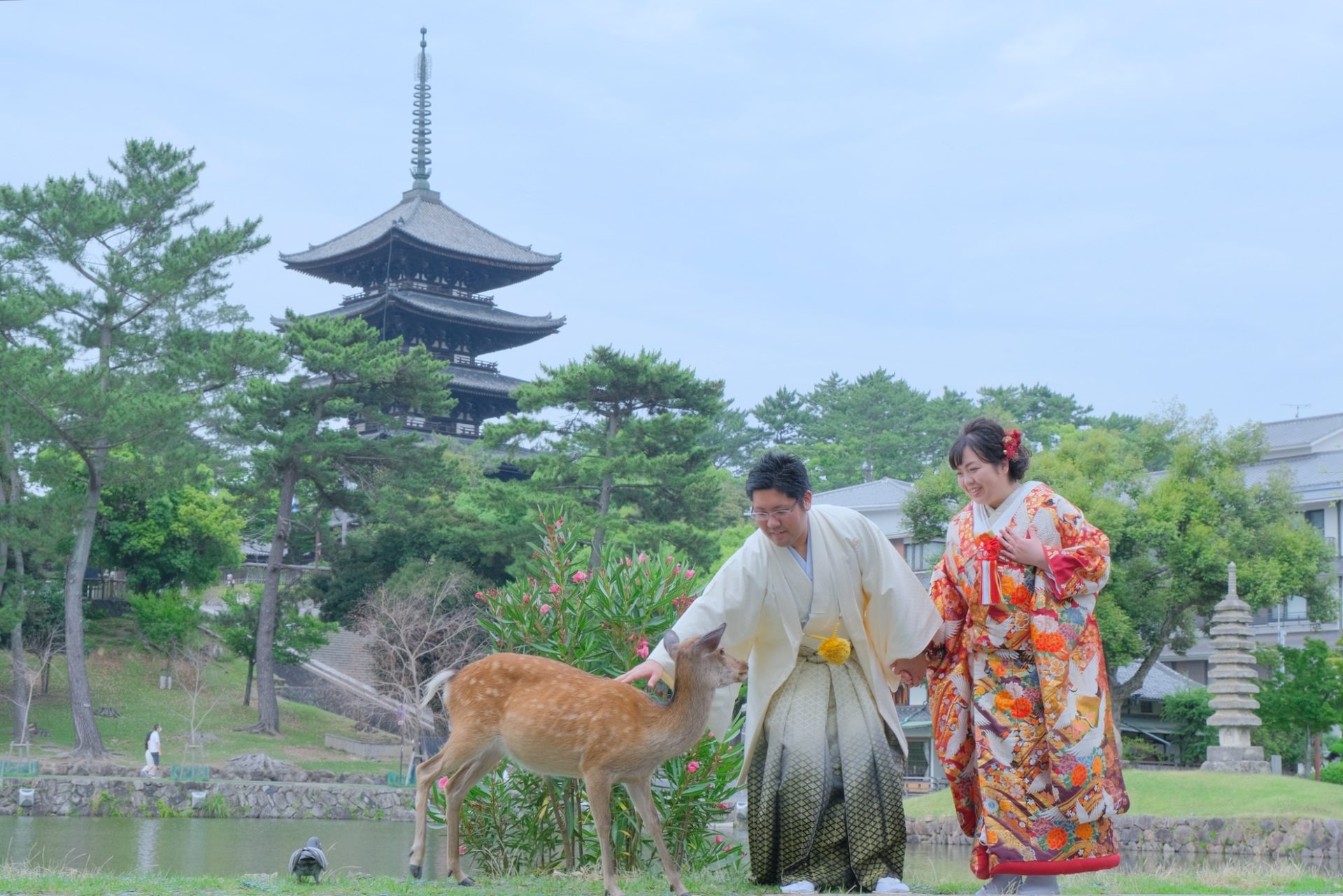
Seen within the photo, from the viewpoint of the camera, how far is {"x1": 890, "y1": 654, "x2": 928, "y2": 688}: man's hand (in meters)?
4.88

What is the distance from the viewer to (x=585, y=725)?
15.1ft

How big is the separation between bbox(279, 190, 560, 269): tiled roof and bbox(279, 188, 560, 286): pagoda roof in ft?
0.07

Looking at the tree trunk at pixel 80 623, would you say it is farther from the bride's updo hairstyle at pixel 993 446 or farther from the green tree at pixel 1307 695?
the bride's updo hairstyle at pixel 993 446

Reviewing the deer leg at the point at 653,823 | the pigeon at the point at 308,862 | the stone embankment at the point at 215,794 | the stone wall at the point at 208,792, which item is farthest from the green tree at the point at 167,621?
the deer leg at the point at 653,823

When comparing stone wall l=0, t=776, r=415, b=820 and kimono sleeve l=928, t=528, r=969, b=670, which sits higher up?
kimono sleeve l=928, t=528, r=969, b=670

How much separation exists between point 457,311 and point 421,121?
30.5 feet

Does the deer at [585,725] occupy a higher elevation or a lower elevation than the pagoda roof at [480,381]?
lower

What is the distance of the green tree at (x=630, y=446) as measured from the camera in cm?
3028

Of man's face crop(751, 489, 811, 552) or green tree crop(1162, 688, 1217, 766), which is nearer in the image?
man's face crop(751, 489, 811, 552)

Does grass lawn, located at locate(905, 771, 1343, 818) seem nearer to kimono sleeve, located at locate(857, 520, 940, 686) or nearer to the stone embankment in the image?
the stone embankment

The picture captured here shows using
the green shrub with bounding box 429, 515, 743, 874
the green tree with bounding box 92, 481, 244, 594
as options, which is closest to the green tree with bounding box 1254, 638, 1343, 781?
the green shrub with bounding box 429, 515, 743, 874

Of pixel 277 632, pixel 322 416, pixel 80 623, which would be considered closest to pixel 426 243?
pixel 322 416

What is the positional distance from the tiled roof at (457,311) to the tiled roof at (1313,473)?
21275 mm

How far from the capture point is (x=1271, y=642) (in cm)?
3200
